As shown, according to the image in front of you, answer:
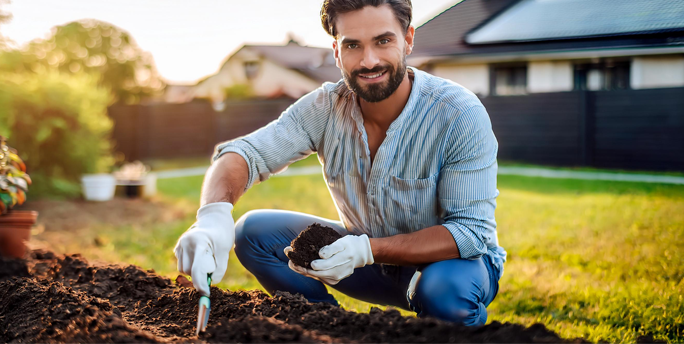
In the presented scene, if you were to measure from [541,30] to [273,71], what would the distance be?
1725 cm

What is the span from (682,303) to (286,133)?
2.03 m

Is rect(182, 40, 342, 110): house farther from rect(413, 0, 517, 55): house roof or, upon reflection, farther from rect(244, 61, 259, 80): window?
rect(413, 0, 517, 55): house roof

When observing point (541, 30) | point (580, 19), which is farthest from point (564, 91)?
point (580, 19)

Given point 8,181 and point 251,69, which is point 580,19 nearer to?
point 8,181

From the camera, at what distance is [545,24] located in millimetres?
6434

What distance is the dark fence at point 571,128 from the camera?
892 cm

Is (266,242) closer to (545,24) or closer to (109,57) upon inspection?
(545,24)

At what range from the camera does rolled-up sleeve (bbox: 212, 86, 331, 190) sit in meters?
2.25

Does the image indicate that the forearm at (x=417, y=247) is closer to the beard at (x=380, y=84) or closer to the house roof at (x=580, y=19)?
the beard at (x=380, y=84)

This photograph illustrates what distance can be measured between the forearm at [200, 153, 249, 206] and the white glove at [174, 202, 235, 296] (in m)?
0.08

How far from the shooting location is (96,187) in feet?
21.7

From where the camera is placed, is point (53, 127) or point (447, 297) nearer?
point (447, 297)

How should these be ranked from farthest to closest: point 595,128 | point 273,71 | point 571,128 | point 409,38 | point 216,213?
point 273,71 < point 571,128 < point 595,128 < point 409,38 < point 216,213

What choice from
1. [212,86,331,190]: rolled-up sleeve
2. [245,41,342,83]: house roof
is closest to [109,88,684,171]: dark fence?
[212,86,331,190]: rolled-up sleeve
